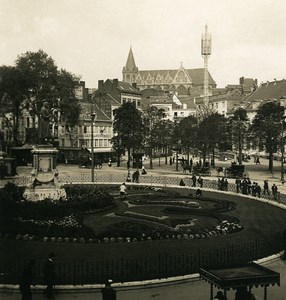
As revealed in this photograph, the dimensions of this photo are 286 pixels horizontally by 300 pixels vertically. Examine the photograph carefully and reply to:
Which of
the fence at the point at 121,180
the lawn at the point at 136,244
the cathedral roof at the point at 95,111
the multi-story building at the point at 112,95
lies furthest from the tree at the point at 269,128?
the lawn at the point at 136,244

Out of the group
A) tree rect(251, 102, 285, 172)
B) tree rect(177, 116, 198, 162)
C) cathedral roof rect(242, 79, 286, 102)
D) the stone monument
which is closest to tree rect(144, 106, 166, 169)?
tree rect(177, 116, 198, 162)

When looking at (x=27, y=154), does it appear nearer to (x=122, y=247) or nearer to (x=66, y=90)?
(x=66, y=90)

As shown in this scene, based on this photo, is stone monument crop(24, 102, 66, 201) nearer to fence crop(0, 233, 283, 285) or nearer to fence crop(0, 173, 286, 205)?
fence crop(0, 233, 283, 285)

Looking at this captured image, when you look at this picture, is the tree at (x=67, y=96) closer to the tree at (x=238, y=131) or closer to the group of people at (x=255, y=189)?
the tree at (x=238, y=131)

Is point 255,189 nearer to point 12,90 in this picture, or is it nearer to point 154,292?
point 154,292

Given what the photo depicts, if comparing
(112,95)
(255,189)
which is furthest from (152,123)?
(255,189)

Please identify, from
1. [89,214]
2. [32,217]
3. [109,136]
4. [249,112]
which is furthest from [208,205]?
[249,112]
